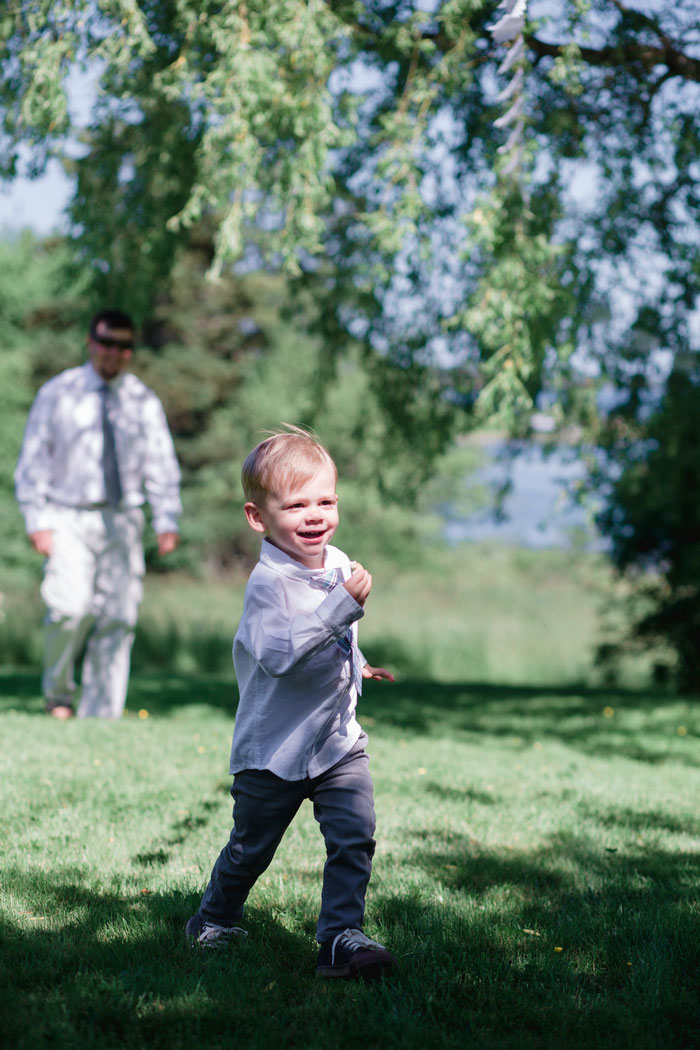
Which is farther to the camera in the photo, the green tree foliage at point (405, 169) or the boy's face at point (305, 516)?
the green tree foliage at point (405, 169)

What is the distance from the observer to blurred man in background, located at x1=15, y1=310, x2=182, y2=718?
6727 mm

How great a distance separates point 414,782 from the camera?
5.53 meters

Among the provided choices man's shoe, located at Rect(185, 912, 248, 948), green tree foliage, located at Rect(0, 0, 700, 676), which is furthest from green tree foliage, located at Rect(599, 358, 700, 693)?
man's shoe, located at Rect(185, 912, 248, 948)

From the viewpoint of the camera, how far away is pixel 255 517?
3.26 metres

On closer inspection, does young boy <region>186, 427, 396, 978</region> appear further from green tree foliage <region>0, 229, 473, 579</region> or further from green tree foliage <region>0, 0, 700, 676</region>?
green tree foliage <region>0, 229, 473, 579</region>

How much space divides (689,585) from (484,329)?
7266 millimetres

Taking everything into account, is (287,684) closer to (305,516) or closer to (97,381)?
(305,516)

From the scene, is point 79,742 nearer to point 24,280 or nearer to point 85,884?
point 85,884

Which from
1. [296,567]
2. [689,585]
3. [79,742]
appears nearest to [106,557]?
[79,742]

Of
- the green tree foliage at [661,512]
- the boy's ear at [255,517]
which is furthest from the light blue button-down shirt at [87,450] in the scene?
the green tree foliage at [661,512]

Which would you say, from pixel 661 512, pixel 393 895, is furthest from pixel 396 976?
pixel 661 512

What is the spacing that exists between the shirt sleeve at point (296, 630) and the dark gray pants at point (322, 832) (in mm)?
362

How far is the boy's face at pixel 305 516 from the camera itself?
3.15 meters

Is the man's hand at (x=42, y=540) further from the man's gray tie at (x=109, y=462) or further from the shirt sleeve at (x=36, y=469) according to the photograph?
the man's gray tie at (x=109, y=462)
